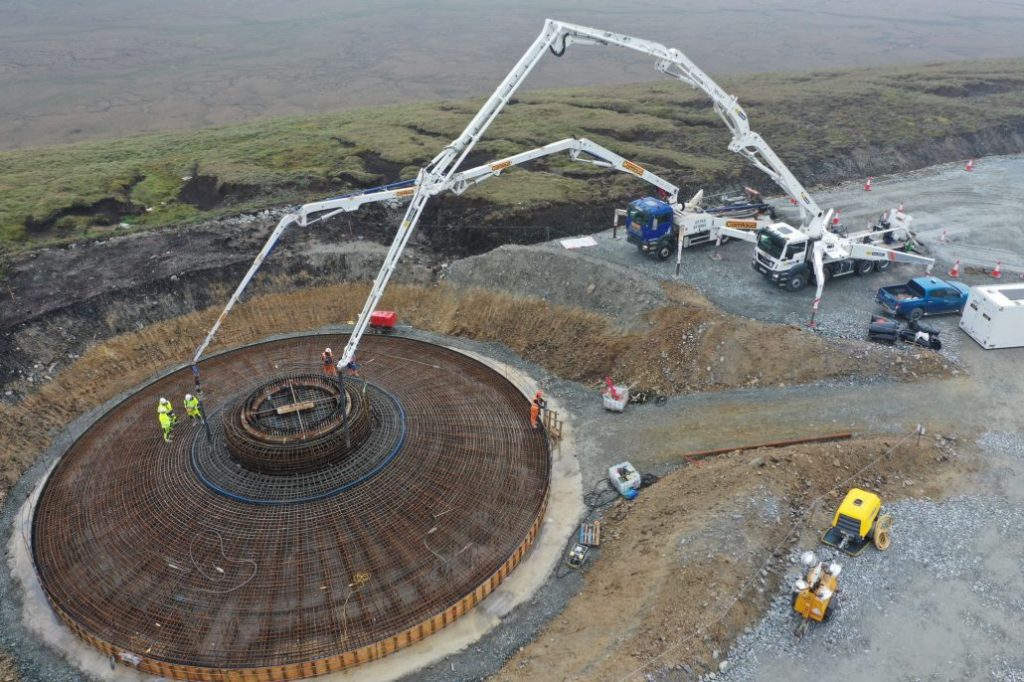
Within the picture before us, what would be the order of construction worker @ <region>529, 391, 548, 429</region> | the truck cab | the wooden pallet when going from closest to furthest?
the wooden pallet
construction worker @ <region>529, 391, 548, 429</region>
the truck cab

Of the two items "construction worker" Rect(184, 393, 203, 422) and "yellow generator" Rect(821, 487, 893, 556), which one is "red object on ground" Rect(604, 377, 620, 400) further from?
"construction worker" Rect(184, 393, 203, 422)

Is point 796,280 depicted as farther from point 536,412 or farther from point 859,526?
point 859,526

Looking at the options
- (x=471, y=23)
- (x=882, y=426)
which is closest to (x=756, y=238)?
(x=882, y=426)

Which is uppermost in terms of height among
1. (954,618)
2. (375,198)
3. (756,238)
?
(375,198)

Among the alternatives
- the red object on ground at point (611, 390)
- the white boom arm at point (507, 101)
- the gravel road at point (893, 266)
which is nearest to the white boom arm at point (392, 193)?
the white boom arm at point (507, 101)

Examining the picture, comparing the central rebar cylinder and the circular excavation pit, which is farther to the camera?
the central rebar cylinder

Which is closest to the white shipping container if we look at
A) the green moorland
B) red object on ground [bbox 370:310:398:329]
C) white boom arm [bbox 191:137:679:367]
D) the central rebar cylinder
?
white boom arm [bbox 191:137:679:367]

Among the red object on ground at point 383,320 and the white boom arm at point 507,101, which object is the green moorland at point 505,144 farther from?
the white boom arm at point 507,101

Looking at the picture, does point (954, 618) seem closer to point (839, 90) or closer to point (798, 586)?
point (798, 586)
